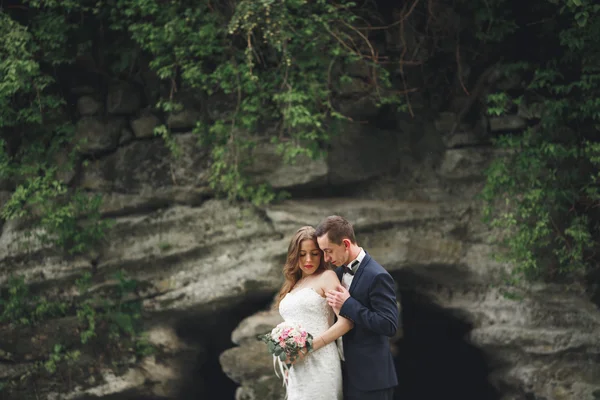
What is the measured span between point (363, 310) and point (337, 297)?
0.65 ft

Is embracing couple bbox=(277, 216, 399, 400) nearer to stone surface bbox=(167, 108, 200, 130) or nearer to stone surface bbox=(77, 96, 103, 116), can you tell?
stone surface bbox=(167, 108, 200, 130)

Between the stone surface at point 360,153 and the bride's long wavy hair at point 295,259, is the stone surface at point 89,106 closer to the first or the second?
the stone surface at point 360,153

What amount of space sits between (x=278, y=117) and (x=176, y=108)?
111 centimetres

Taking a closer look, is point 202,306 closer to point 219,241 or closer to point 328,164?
point 219,241

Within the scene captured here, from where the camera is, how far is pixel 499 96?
7410 mm

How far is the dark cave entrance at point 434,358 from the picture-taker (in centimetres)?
852

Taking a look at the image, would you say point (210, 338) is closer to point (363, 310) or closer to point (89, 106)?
point (89, 106)

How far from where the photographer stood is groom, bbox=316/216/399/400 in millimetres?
4184

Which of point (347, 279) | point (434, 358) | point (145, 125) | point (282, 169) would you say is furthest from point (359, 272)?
point (434, 358)

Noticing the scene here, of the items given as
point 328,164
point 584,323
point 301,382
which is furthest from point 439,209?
point 301,382

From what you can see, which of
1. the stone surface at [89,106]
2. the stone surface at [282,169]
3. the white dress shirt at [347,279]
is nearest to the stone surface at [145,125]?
the stone surface at [89,106]

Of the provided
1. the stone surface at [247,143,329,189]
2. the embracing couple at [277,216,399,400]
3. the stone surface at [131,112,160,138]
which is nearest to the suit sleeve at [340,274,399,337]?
the embracing couple at [277,216,399,400]

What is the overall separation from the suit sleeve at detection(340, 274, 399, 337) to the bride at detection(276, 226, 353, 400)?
23 cm

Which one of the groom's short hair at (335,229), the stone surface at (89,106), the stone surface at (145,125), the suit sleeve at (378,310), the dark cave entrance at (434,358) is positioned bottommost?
the dark cave entrance at (434,358)
